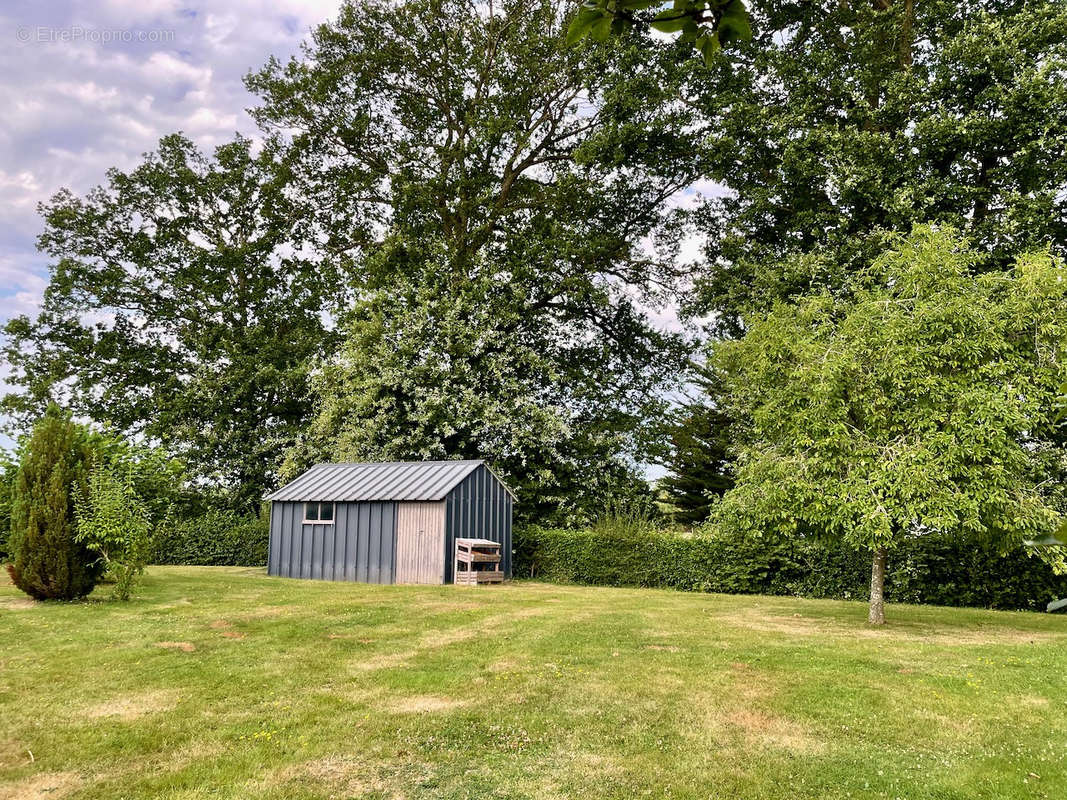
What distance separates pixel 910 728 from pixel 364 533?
644 inches

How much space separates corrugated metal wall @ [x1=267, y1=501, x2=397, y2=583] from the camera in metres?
20.6

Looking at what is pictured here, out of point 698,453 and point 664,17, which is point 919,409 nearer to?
point 664,17

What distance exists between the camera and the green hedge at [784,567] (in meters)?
16.8

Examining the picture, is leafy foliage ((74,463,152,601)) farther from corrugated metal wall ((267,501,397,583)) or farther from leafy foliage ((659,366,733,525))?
leafy foliage ((659,366,733,525))

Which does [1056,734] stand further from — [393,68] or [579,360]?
[393,68]

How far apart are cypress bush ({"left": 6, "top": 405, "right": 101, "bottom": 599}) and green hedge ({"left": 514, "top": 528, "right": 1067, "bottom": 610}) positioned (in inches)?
516

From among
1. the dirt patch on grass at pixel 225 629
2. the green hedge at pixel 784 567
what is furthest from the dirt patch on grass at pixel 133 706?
the green hedge at pixel 784 567

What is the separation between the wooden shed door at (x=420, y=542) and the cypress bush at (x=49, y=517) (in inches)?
323

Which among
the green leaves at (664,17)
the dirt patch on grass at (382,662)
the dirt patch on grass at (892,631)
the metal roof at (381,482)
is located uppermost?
the green leaves at (664,17)

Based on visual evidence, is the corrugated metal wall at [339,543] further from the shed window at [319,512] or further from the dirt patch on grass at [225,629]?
the dirt patch on grass at [225,629]

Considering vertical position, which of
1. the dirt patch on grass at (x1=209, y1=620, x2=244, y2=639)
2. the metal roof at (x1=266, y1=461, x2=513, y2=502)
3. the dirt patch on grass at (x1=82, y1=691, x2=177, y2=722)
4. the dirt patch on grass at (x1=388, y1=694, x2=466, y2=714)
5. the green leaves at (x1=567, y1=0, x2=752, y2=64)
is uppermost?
the green leaves at (x1=567, y1=0, x2=752, y2=64)

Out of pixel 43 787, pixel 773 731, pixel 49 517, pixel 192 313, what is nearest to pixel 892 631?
pixel 773 731

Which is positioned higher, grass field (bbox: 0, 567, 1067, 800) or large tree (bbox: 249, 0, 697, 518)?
large tree (bbox: 249, 0, 697, 518)

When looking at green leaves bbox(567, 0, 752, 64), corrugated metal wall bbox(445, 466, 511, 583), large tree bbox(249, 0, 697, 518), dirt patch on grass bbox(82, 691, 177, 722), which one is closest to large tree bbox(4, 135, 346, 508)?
Result: large tree bbox(249, 0, 697, 518)
